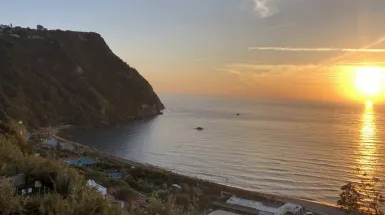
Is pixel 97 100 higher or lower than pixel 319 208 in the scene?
higher

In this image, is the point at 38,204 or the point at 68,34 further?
the point at 68,34

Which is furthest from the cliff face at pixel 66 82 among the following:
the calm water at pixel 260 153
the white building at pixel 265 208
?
the white building at pixel 265 208

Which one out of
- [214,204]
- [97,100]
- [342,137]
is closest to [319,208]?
[214,204]

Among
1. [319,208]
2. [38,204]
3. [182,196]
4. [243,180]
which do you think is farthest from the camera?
[243,180]

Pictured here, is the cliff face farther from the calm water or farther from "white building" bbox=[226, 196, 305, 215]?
"white building" bbox=[226, 196, 305, 215]

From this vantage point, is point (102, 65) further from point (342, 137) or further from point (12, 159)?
point (12, 159)

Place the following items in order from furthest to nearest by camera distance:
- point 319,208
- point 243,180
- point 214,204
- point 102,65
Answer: point 102,65 < point 243,180 < point 319,208 < point 214,204

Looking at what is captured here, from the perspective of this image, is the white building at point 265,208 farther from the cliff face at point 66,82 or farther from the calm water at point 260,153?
the cliff face at point 66,82

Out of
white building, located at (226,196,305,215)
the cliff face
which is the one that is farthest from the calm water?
the cliff face

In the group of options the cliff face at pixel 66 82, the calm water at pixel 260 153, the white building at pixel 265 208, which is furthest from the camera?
the cliff face at pixel 66 82
